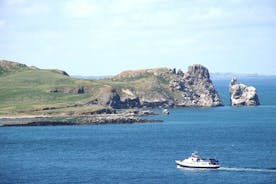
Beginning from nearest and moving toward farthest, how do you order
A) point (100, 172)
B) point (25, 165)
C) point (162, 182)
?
1. point (162, 182)
2. point (100, 172)
3. point (25, 165)

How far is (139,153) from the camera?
18925 centimetres

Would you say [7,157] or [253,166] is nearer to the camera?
[253,166]

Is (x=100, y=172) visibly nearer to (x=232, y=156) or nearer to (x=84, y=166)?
(x=84, y=166)

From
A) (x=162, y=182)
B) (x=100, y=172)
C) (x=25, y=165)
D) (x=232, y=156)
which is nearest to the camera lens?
(x=162, y=182)

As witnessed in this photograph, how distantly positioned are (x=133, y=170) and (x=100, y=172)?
20.9 ft

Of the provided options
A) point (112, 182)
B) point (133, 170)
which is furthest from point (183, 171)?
point (112, 182)

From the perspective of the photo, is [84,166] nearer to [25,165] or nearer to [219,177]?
[25,165]

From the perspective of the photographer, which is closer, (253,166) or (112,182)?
(112,182)

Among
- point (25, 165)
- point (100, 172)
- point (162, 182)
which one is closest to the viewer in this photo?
point (162, 182)

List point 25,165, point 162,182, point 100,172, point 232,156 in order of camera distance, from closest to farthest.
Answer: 1. point 162,182
2. point 100,172
3. point 25,165
4. point 232,156

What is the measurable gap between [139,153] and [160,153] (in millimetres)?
4600

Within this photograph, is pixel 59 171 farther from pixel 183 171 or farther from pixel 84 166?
pixel 183 171

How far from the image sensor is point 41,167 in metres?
166

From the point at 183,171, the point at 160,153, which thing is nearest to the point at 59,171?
the point at 183,171
